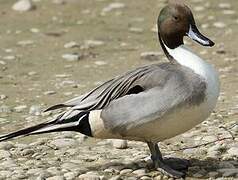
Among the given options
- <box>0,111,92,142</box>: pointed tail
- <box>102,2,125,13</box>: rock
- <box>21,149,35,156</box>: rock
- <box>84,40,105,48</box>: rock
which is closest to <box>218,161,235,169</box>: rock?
<box>0,111,92,142</box>: pointed tail

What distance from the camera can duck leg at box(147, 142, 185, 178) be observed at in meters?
4.73

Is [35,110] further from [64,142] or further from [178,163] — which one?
[178,163]

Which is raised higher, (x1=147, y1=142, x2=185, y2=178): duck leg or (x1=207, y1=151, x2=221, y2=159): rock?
(x1=147, y1=142, x2=185, y2=178): duck leg

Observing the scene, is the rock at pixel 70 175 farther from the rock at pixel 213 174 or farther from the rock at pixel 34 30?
the rock at pixel 34 30

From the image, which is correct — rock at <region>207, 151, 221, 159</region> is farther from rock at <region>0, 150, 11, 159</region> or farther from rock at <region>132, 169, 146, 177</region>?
rock at <region>0, 150, 11, 159</region>

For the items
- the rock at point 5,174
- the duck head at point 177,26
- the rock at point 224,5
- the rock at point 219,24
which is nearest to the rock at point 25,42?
the rock at point 219,24

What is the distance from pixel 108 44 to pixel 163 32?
3.67 m

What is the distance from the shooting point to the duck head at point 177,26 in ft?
15.6

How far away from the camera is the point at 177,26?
4781 millimetres

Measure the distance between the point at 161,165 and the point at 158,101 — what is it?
52 centimetres

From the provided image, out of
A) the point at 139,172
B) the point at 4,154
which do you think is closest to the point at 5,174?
the point at 4,154

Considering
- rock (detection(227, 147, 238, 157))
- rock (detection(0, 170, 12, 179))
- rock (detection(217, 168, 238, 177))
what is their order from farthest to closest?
rock (detection(227, 147, 238, 157))
rock (detection(0, 170, 12, 179))
rock (detection(217, 168, 238, 177))

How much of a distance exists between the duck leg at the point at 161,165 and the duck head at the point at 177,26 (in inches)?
27.0

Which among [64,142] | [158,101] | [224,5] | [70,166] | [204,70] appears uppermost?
[204,70]
